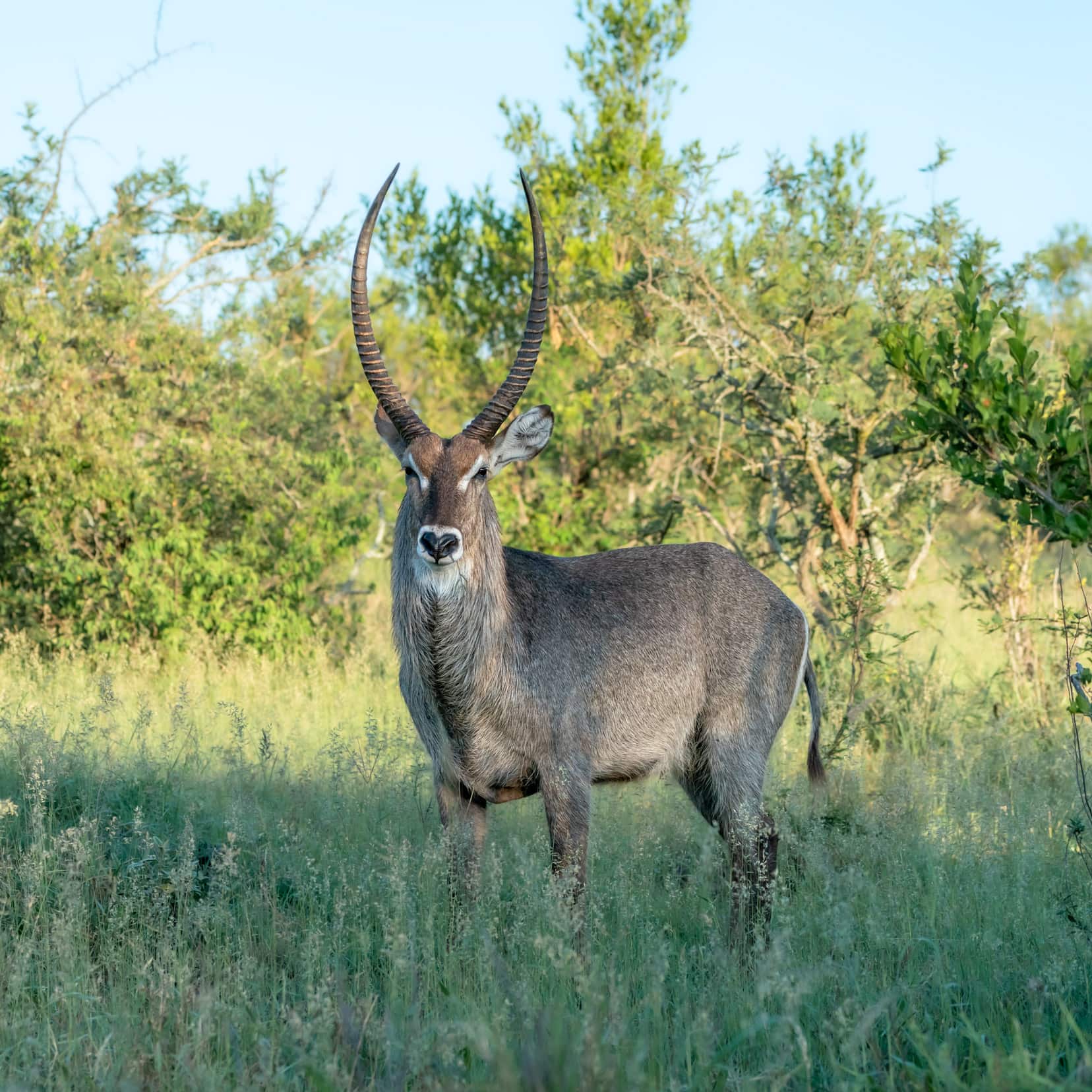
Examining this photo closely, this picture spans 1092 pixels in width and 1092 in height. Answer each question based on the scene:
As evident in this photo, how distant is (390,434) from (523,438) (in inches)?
18.9

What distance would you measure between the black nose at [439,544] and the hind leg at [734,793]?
1.47 meters

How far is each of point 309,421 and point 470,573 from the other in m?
6.34

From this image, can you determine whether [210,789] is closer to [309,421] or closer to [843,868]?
[843,868]

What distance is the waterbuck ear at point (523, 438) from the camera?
4.33 metres

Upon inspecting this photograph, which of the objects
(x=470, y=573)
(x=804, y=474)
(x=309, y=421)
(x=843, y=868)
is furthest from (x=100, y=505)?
(x=843, y=868)

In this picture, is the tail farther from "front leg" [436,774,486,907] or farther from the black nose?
the black nose

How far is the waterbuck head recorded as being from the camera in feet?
13.1

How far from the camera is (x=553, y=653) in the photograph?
439 centimetres

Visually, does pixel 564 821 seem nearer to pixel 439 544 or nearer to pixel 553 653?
pixel 553 653

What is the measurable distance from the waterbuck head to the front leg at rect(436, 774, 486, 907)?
78 cm

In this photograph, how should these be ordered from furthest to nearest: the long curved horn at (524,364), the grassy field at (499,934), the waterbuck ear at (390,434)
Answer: the waterbuck ear at (390,434)
the long curved horn at (524,364)
the grassy field at (499,934)

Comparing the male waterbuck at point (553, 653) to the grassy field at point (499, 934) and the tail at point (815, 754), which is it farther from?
the grassy field at point (499, 934)

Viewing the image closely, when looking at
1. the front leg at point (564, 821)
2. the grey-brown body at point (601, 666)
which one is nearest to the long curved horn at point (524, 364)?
the grey-brown body at point (601, 666)

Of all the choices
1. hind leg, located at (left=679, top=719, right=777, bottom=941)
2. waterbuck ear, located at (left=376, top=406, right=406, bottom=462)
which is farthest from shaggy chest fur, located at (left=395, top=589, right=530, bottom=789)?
hind leg, located at (left=679, top=719, right=777, bottom=941)
